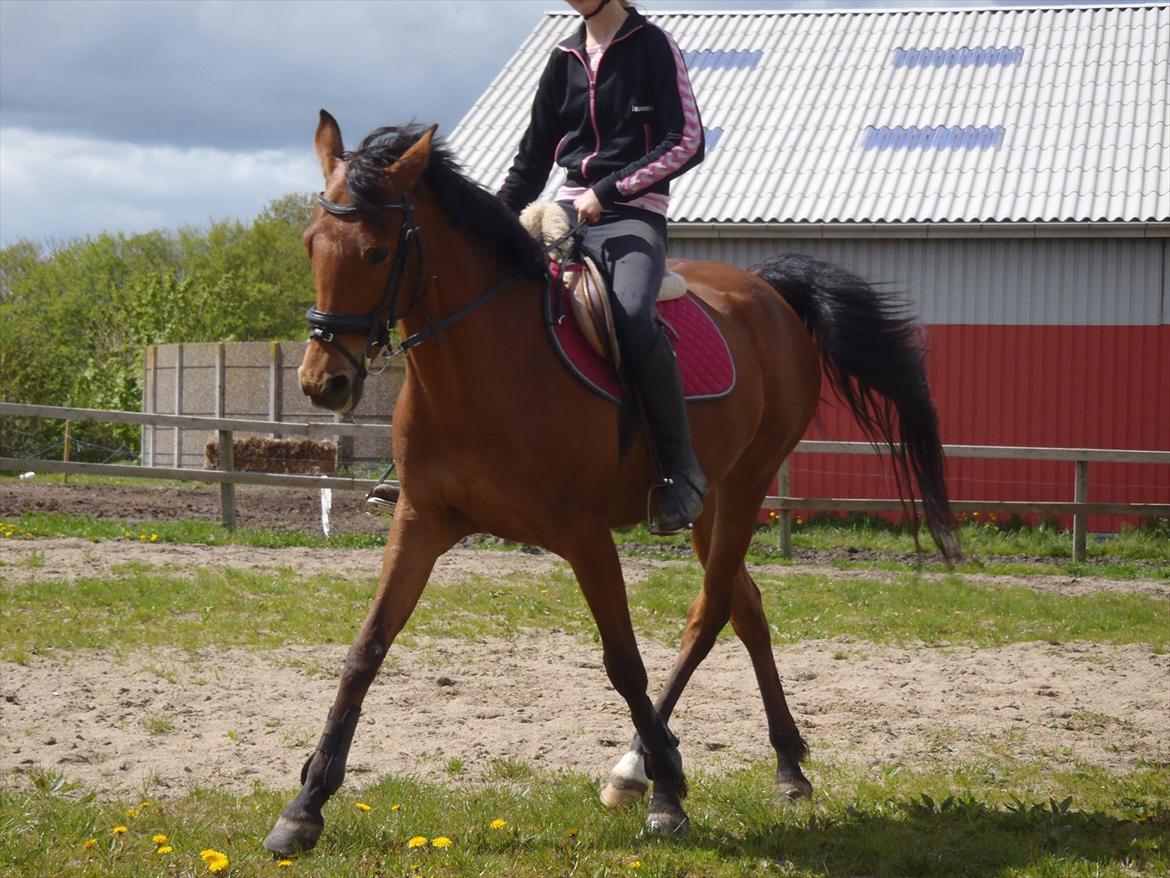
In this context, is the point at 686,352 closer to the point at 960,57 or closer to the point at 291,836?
the point at 291,836

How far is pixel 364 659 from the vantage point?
477 centimetres

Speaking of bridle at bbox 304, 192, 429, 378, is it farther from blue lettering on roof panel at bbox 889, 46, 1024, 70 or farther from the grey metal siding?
blue lettering on roof panel at bbox 889, 46, 1024, 70

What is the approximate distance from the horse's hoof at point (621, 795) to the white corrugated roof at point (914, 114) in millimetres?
12209

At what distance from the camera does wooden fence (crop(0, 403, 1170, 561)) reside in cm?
1423

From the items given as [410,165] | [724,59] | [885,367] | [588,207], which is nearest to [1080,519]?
[885,367]

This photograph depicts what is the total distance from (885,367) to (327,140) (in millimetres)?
3410

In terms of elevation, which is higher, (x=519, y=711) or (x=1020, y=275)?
(x=1020, y=275)

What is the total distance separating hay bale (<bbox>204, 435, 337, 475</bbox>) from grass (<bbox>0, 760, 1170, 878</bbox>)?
56.7 feet

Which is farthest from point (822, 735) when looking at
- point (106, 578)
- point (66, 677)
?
point (106, 578)

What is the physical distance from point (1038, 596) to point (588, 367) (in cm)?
741

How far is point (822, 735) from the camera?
6.70 metres

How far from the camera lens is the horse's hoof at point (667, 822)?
193 inches

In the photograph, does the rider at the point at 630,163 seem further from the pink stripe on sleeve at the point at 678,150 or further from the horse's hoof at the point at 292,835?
the horse's hoof at the point at 292,835

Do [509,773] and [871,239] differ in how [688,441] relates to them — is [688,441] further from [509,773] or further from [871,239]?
[871,239]
